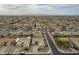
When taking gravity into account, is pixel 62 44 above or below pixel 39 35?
below
